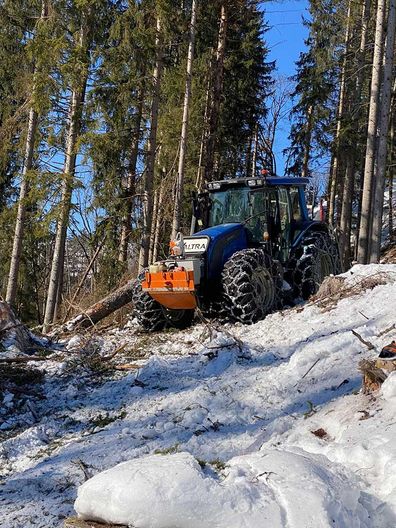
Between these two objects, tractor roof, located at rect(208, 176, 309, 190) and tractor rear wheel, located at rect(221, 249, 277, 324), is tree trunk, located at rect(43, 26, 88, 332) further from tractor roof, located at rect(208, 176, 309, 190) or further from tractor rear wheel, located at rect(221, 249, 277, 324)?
tractor rear wheel, located at rect(221, 249, 277, 324)

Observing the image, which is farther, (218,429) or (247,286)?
(247,286)

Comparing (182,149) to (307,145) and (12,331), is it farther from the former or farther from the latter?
(307,145)

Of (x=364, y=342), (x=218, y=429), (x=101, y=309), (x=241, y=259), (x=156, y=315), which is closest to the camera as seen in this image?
(x=218, y=429)

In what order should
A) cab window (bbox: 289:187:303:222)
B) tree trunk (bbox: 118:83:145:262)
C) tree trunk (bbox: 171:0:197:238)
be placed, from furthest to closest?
tree trunk (bbox: 171:0:197:238), tree trunk (bbox: 118:83:145:262), cab window (bbox: 289:187:303:222)

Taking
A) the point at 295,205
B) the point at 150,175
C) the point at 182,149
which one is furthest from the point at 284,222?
the point at 182,149

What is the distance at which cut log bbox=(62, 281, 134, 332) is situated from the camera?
9.59 m

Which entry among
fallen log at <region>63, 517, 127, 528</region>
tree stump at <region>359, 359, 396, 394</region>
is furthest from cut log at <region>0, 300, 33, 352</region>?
tree stump at <region>359, 359, 396, 394</region>

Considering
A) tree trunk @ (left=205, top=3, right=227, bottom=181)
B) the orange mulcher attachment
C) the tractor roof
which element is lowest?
the orange mulcher attachment

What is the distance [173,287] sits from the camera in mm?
7742

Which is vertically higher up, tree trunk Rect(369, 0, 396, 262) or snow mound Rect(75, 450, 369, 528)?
tree trunk Rect(369, 0, 396, 262)

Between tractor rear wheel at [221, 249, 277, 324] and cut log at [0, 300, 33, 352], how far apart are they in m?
3.04

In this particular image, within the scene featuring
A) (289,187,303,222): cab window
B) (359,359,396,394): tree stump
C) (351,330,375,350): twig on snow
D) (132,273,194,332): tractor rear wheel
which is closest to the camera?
(359,359,396,394): tree stump

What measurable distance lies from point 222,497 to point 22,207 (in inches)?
453

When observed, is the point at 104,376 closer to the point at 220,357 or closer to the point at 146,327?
the point at 220,357
